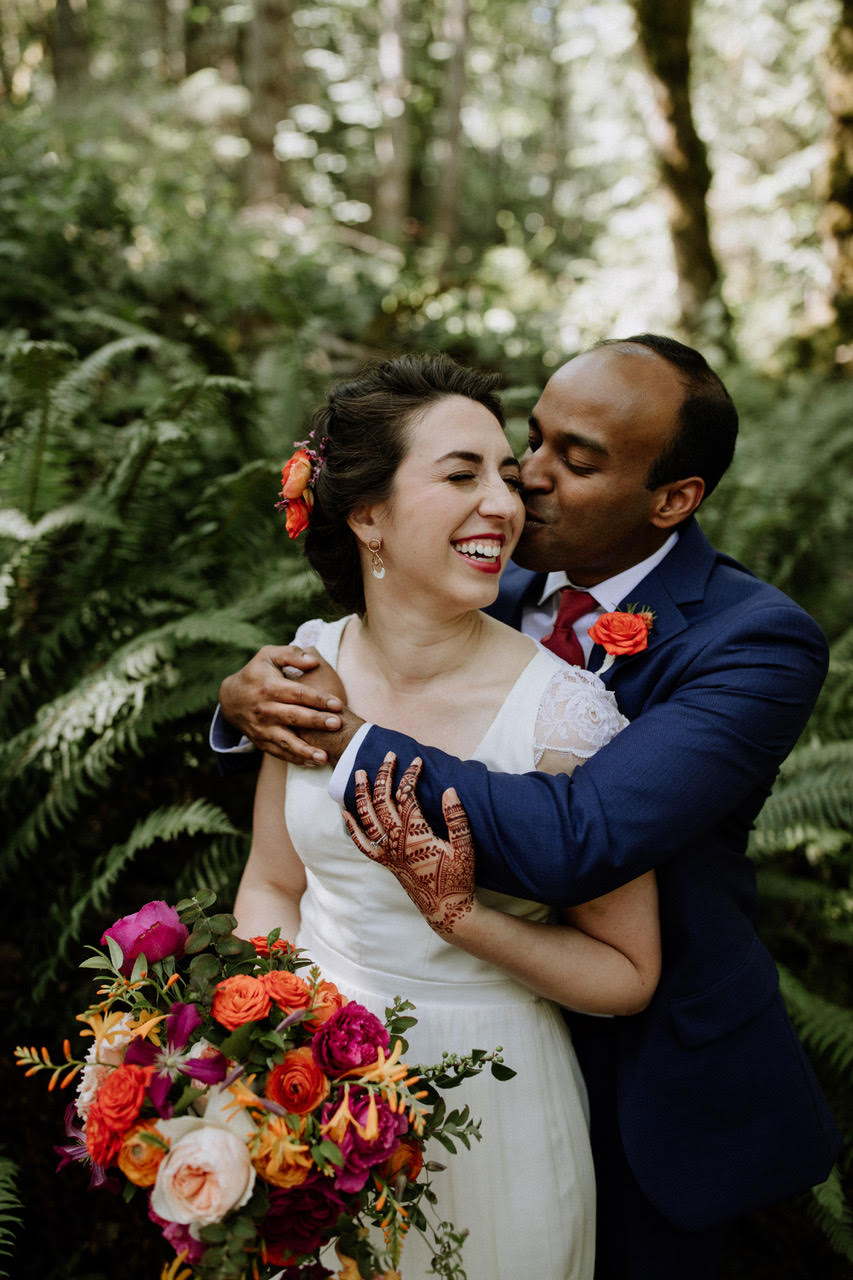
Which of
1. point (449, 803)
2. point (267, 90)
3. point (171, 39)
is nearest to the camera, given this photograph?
point (449, 803)

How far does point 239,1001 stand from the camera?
52.4 inches

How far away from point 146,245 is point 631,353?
5.99m

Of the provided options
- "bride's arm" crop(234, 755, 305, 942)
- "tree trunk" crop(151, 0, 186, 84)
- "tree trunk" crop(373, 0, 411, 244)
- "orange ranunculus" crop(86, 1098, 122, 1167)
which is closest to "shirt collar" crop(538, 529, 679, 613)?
"bride's arm" crop(234, 755, 305, 942)

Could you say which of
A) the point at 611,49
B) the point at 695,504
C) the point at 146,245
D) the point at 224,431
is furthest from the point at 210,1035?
the point at 611,49

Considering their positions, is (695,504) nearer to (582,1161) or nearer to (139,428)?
(582,1161)

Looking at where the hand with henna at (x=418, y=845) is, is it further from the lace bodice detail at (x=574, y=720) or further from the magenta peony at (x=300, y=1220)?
the magenta peony at (x=300, y=1220)

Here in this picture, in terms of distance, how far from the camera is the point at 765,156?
1540 centimetres

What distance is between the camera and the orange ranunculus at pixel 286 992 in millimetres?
1361

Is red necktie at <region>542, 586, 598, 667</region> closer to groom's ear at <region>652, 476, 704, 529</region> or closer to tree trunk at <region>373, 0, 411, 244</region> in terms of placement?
groom's ear at <region>652, 476, 704, 529</region>

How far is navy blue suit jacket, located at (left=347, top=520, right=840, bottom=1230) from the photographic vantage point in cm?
157

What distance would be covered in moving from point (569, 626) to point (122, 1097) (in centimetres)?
138

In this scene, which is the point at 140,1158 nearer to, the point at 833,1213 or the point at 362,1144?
the point at 362,1144

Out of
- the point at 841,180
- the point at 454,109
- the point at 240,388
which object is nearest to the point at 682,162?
the point at 841,180

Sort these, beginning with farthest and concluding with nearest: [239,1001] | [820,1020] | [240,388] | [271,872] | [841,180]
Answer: [841,180]
[240,388]
[820,1020]
[271,872]
[239,1001]
